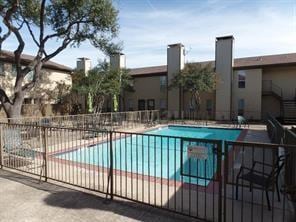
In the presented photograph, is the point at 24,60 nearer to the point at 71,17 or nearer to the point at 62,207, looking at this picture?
the point at 71,17

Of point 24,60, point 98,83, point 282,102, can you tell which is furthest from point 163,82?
point 24,60

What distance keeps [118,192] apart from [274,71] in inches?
816

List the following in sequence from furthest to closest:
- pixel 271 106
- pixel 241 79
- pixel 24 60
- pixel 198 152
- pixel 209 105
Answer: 1. pixel 209 105
2. pixel 241 79
3. pixel 271 106
4. pixel 24 60
5. pixel 198 152

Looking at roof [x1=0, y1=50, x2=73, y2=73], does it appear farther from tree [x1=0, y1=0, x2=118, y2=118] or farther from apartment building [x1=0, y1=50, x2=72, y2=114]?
tree [x1=0, y1=0, x2=118, y2=118]

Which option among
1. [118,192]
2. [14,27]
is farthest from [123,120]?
[118,192]

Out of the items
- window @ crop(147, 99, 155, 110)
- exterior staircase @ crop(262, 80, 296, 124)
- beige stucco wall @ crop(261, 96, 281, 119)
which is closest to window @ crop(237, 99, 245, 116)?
beige stucco wall @ crop(261, 96, 281, 119)

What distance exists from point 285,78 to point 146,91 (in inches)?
540

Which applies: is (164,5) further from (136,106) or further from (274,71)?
(136,106)

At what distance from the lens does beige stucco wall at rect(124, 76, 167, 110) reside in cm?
2547

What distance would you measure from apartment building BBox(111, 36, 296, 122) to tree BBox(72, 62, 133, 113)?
5.84 meters

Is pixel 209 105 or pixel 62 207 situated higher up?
pixel 209 105

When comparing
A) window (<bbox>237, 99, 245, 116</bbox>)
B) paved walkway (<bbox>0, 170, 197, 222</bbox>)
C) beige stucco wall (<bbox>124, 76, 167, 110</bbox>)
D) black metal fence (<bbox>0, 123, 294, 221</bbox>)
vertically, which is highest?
beige stucco wall (<bbox>124, 76, 167, 110</bbox>)

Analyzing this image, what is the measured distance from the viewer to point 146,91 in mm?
26250

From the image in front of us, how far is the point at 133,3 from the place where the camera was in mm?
13523
